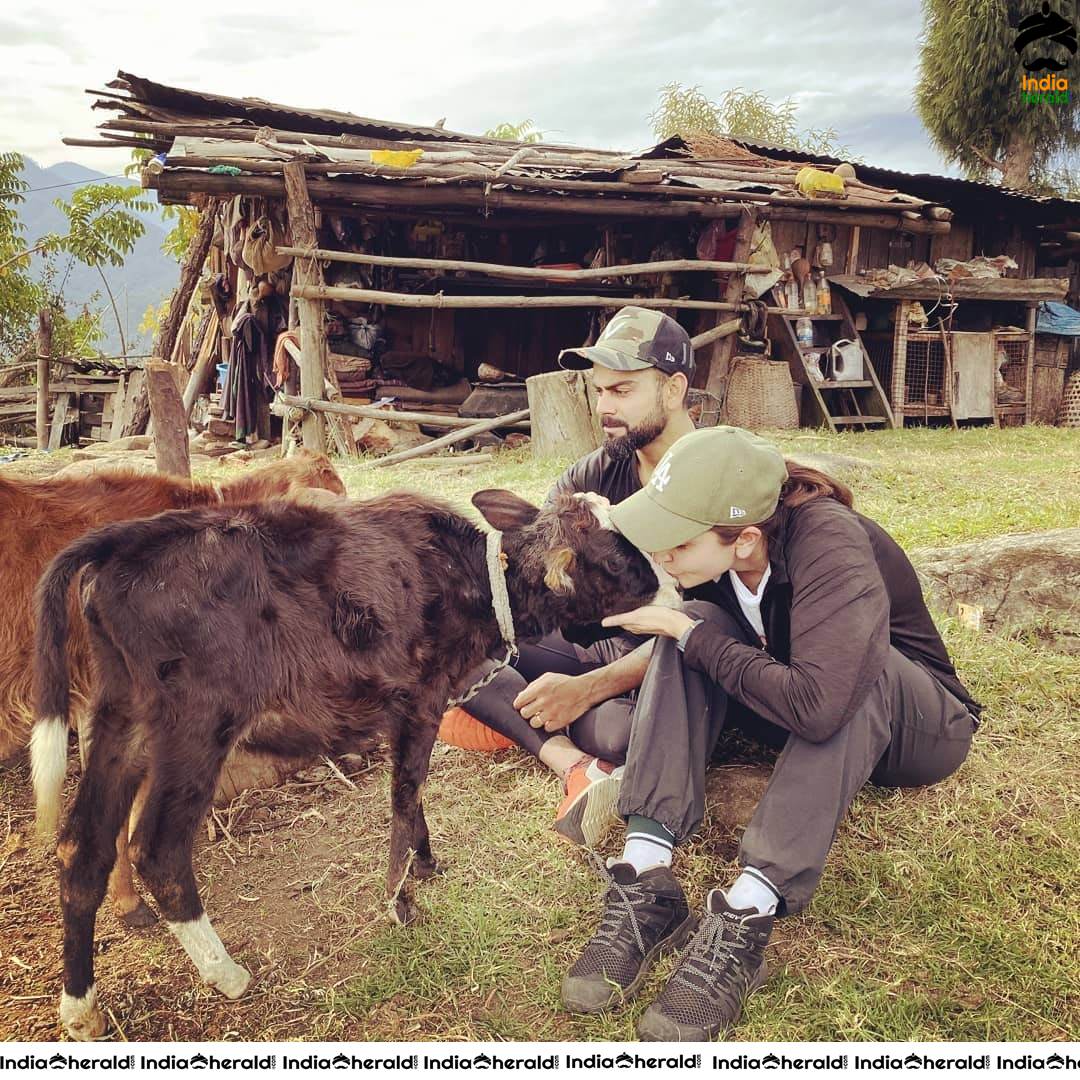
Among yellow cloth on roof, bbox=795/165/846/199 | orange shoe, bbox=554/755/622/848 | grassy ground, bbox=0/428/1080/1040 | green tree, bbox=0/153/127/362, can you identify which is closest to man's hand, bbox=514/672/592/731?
grassy ground, bbox=0/428/1080/1040

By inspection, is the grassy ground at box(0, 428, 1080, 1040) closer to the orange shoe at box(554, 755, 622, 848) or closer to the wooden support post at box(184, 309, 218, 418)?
the orange shoe at box(554, 755, 622, 848)

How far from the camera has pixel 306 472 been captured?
4.20 m

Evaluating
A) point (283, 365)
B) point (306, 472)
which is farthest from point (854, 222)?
point (306, 472)

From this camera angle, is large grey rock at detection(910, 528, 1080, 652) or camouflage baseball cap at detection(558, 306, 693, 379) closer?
camouflage baseball cap at detection(558, 306, 693, 379)

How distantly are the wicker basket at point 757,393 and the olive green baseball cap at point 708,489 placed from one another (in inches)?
373

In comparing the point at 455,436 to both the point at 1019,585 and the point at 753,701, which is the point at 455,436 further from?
the point at 753,701

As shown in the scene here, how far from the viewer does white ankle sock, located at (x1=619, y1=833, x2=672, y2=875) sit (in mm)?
2623

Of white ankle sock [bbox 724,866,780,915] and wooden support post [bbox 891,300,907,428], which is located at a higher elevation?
wooden support post [bbox 891,300,907,428]

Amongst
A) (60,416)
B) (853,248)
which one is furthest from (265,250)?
(853,248)

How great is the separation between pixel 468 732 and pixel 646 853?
1289 mm

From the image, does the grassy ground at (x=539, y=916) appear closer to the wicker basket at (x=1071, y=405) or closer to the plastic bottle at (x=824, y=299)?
the plastic bottle at (x=824, y=299)

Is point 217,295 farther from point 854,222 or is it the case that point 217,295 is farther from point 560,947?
point 560,947

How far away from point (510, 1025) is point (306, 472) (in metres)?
2.64

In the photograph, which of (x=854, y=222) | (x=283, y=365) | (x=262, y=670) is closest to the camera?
(x=262, y=670)
